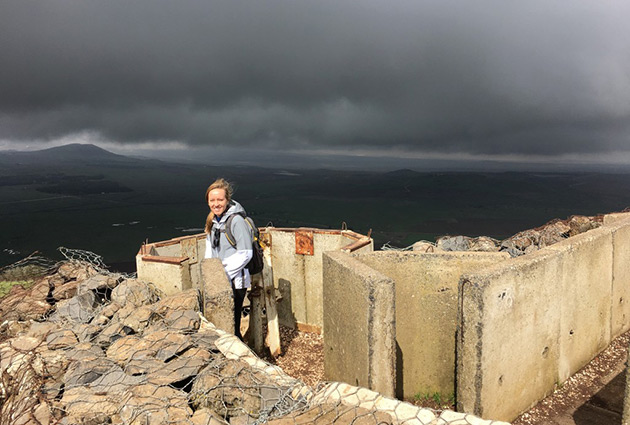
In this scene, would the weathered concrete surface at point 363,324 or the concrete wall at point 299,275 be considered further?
the concrete wall at point 299,275

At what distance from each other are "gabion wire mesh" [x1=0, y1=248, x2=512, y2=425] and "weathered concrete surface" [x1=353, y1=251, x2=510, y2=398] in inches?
99.6

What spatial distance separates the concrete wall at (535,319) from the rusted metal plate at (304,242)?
16.4 feet

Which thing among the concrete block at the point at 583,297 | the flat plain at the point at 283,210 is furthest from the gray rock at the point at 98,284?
the flat plain at the point at 283,210

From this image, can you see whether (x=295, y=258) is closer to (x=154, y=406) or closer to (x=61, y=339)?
(x=61, y=339)

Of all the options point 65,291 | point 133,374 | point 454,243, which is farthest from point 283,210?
point 133,374

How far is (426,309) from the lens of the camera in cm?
602

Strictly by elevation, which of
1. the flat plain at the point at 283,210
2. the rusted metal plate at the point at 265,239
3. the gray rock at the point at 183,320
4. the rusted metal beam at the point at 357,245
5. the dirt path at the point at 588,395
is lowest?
the flat plain at the point at 283,210

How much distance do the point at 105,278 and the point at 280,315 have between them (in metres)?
4.23

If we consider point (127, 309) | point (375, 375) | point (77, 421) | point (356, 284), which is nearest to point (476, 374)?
point (375, 375)

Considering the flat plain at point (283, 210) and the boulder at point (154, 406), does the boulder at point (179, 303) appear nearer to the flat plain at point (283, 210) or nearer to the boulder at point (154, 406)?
the boulder at point (154, 406)

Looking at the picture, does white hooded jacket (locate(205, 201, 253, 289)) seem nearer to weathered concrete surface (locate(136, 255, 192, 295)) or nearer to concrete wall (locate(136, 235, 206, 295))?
concrete wall (locate(136, 235, 206, 295))

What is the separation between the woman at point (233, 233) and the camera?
222 inches

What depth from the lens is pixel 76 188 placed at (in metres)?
159

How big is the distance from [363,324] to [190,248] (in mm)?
5644
